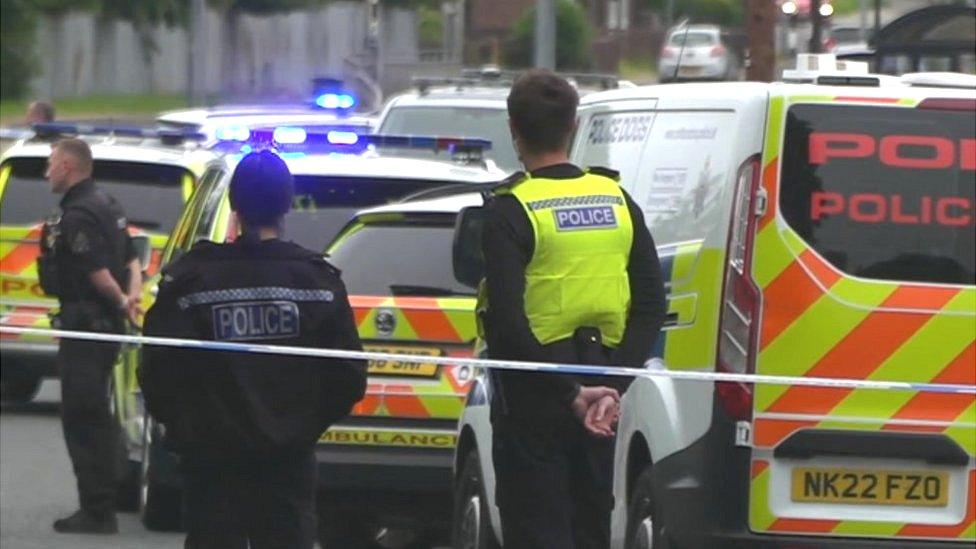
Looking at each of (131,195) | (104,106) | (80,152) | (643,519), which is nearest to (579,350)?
(643,519)

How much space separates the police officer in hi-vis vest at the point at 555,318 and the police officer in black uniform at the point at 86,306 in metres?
4.98

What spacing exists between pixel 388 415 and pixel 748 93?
8.78 ft

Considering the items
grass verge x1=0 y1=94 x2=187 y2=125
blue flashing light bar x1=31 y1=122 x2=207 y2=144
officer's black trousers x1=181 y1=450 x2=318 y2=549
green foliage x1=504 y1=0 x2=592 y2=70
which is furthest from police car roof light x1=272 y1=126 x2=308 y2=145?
green foliage x1=504 y1=0 x2=592 y2=70

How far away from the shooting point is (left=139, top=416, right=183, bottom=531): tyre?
427 inches

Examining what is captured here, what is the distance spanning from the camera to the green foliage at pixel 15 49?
47812 mm

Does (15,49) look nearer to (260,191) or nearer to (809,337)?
(809,337)

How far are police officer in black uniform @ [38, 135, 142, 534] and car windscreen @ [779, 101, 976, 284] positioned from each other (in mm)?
4714

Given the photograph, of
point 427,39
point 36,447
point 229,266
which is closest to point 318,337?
point 229,266

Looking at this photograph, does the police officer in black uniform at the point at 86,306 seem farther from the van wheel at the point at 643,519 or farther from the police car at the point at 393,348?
the van wheel at the point at 643,519

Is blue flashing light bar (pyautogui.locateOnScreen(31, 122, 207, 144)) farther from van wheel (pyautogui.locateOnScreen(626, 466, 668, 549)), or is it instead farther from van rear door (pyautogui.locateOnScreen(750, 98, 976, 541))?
van rear door (pyautogui.locateOnScreen(750, 98, 976, 541))

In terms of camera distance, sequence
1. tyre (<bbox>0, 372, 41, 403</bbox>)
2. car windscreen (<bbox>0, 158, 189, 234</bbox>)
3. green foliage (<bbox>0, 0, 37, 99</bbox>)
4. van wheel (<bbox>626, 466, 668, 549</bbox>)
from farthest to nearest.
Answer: green foliage (<bbox>0, 0, 37, 99</bbox>) < tyre (<bbox>0, 372, 41, 403</bbox>) < car windscreen (<bbox>0, 158, 189, 234</bbox>) < van wheel (<bbox>626, 466, 668, 549</bbox>)

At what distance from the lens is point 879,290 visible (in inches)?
285

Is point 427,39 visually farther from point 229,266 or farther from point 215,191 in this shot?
point 229,266

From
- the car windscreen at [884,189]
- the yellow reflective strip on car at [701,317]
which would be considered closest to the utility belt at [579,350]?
the yellow reflective strip on car at [701,317]
